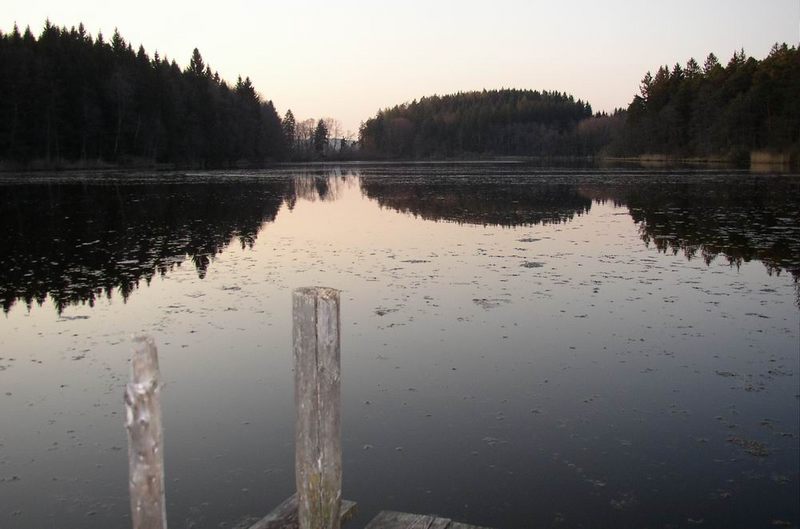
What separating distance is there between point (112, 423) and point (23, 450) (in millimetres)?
869

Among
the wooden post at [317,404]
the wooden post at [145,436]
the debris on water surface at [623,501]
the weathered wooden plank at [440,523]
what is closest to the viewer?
the wooden post at [145,436]

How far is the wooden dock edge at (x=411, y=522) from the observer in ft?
14.9

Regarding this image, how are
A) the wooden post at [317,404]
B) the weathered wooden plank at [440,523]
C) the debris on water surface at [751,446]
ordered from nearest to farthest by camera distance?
the wooden post at [317,404] < the weathered wooden plank at [440,523] < the debris on water surface at [751,446]

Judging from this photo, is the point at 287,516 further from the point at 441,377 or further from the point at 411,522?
the point at 441,377

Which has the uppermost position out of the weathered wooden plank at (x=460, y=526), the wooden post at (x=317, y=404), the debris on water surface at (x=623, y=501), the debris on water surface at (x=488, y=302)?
the wooden post at (x=317, y=404)

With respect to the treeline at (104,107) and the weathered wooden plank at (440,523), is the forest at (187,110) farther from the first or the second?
the weathered wooden plank at (440,523)

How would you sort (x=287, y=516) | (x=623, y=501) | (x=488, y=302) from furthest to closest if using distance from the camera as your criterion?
1. (x=488, y=302)
2. (x=623, y=501)
3. (x=287, y=516)

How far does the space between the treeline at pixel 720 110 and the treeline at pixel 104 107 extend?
6520 cm

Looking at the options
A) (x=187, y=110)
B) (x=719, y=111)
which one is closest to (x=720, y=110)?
(x=719, y=111)

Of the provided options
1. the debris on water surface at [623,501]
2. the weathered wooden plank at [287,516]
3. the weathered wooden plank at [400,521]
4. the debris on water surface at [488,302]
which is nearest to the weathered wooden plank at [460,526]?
the weathered wooden plank at [400,521]

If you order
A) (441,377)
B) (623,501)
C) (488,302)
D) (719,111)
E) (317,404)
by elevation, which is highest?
(719,111)

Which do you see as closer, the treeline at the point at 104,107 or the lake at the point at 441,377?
the lake at the point at 441,377

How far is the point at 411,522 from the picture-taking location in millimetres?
4609

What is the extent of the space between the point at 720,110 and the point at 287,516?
87817 mm
